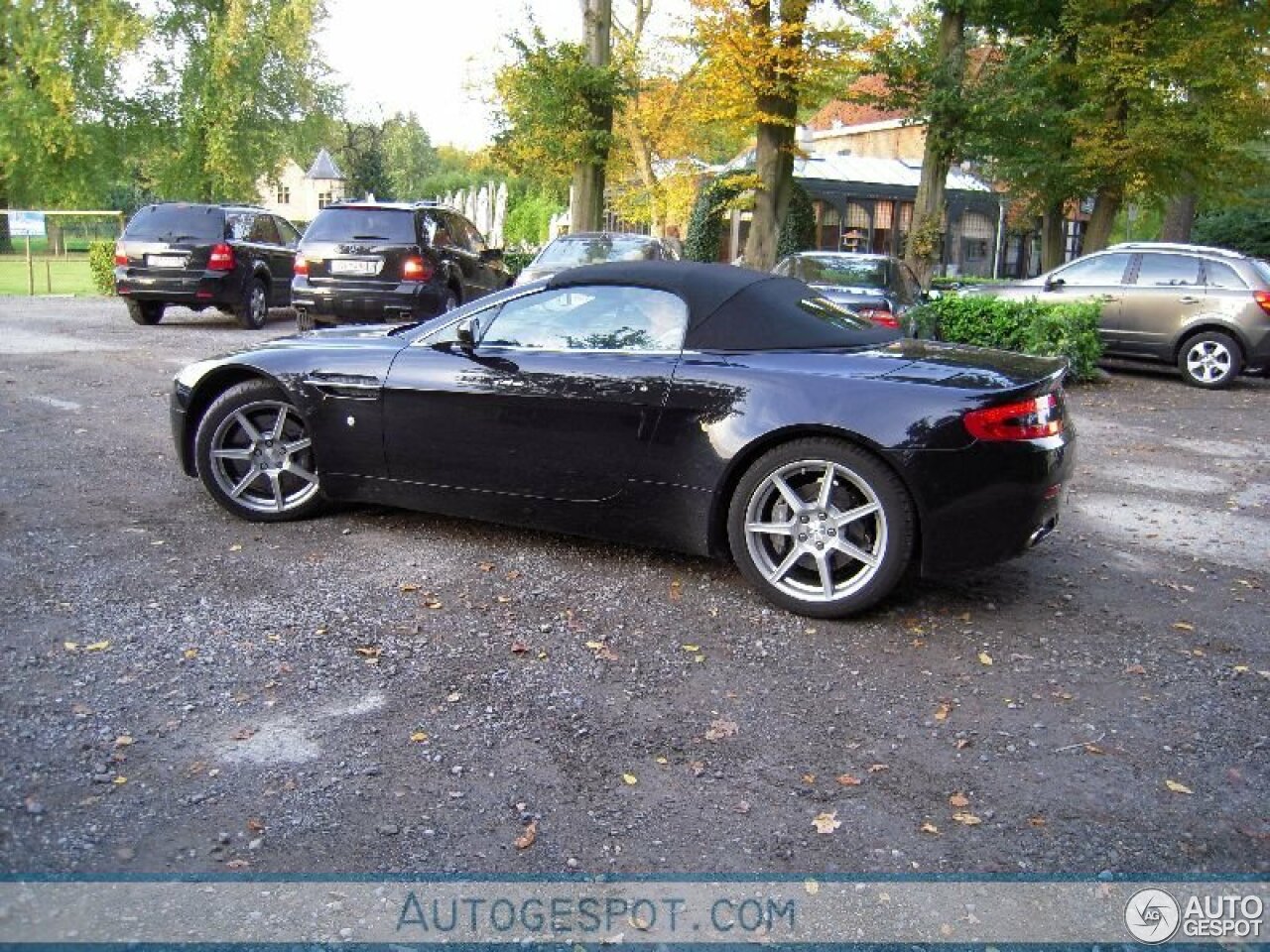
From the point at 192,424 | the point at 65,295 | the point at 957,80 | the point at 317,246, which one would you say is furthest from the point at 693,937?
the point at 65,295

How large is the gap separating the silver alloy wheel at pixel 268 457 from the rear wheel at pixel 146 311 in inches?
447

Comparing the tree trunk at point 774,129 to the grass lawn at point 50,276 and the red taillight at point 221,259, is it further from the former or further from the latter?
the grass lawn at point 50,276

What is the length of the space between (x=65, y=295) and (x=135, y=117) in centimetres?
2314

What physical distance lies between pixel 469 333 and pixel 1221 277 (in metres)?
11.3

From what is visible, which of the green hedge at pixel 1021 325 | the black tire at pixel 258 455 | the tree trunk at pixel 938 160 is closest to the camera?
the black tire at pixel 258 455

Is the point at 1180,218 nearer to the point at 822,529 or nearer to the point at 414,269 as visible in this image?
the point at 414,269

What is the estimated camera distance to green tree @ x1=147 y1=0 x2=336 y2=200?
130 feet

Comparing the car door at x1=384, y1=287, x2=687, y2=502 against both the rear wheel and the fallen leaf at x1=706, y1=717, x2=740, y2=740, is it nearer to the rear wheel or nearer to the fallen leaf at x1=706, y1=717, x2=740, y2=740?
the fallen leaf at x1=706, y1=717, x2=740, y2=740

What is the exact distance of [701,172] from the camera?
3017 centimetres

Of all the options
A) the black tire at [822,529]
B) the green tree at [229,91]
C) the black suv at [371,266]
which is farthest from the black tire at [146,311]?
the green tree at [229,91]

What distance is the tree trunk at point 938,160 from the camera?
18000 millimetres

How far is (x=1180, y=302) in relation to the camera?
13.5m

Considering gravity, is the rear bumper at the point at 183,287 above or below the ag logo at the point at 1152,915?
above

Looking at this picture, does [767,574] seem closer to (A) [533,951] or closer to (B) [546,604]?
(B) [546,604]
